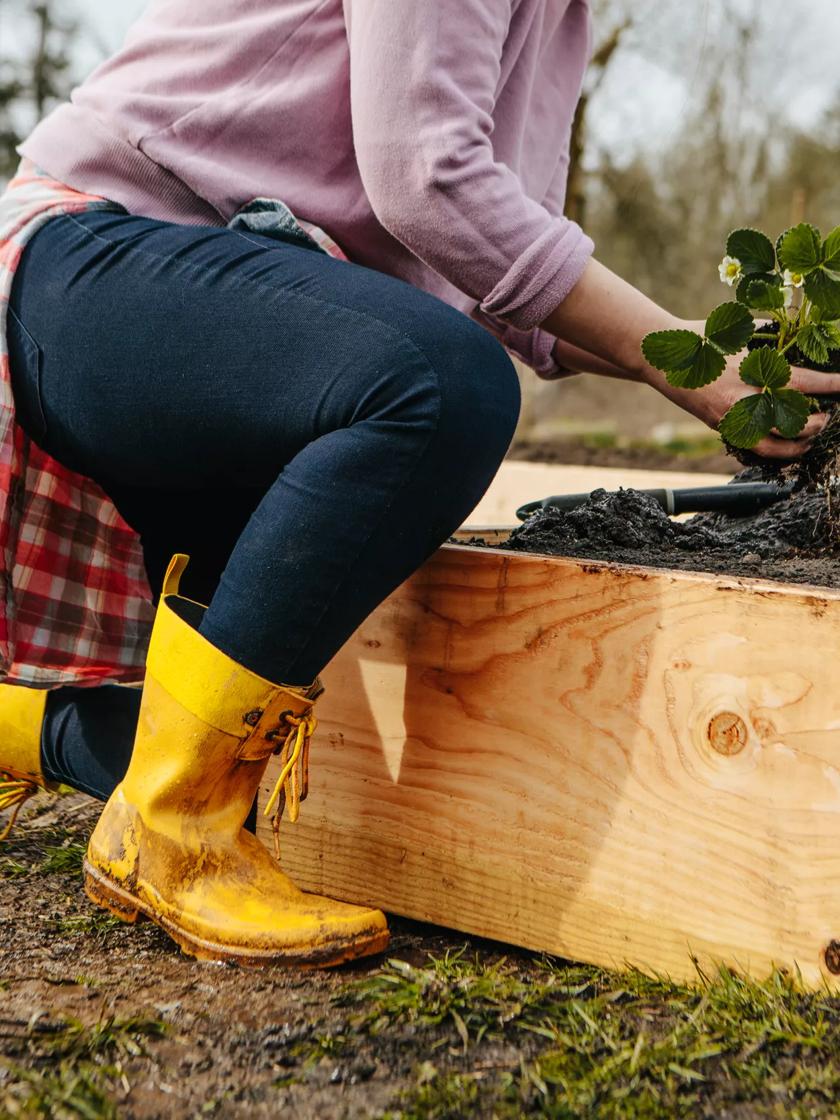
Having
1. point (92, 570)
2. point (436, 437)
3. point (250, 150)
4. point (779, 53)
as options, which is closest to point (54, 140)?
point (250, 150)

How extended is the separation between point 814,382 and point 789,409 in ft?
0.32

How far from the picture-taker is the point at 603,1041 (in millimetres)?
1048

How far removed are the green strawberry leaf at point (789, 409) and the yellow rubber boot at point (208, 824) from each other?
64cm

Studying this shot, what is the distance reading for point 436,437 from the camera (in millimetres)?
1184

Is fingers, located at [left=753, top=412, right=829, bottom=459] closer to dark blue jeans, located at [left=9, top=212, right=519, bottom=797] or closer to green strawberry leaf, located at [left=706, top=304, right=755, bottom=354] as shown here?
green strawberry leaf, located at [left=706, top=304, right=755, bottom=354]

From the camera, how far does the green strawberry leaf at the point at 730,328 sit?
1308 millimetres

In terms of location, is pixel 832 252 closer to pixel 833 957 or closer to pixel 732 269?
pixel 732 269

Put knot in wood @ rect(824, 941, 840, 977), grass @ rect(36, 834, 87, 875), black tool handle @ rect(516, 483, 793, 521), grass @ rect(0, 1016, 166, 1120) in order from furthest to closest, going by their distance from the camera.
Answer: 1. black tool handle @ rect(516, 483, 793, 521)
2. grass @ rect(36, 834, 87, 875)
3. knot in wood @ rect(824, 941, 840, 977)
4. grass @ rect(0, 1016, 166, 1120)

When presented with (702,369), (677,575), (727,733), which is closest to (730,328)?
(702,369)

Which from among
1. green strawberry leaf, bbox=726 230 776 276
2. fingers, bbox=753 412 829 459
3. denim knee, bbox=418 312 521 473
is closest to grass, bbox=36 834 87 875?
denim knee, bbox=418 312 521 473

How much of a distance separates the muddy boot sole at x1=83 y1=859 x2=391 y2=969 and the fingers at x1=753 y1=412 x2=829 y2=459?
2.54 feet

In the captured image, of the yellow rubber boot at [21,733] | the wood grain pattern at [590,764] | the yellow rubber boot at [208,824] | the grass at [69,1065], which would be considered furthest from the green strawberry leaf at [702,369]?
the yellow rubber boot at [21,733]

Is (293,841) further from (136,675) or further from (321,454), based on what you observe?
(321,454)

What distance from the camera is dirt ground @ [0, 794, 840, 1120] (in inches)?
36.9
